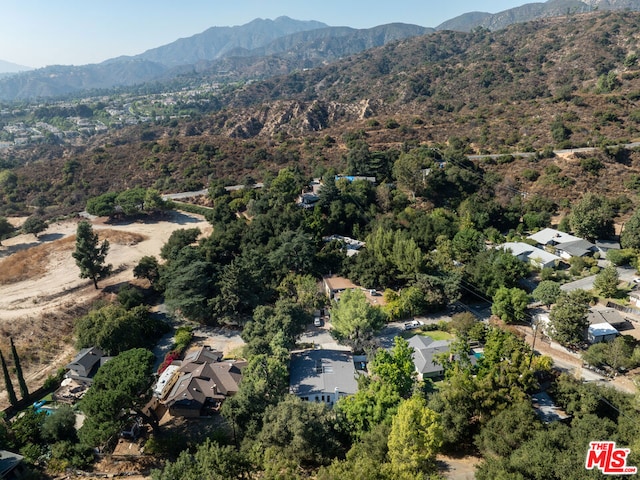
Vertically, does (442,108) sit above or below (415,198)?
above

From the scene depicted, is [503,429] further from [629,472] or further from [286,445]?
[286,445]

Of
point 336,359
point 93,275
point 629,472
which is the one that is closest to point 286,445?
point 336,359

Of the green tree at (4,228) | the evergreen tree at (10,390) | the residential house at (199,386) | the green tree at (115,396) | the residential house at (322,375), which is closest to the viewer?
the green tree at (115,396)

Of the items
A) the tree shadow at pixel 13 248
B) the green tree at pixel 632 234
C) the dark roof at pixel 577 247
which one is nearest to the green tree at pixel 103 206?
the tree shadow at pixel 13 248

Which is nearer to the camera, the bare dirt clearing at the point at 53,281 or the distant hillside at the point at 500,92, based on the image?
the bare dirt clearing at the point at 53,281

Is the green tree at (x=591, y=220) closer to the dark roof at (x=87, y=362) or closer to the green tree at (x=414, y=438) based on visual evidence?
the green tree at (x=414, y=438)

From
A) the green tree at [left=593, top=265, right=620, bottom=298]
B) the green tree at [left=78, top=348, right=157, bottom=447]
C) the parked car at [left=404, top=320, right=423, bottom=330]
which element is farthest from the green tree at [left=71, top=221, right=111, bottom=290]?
the green tree at [left=593, top=265, right=620, bottom=298]
